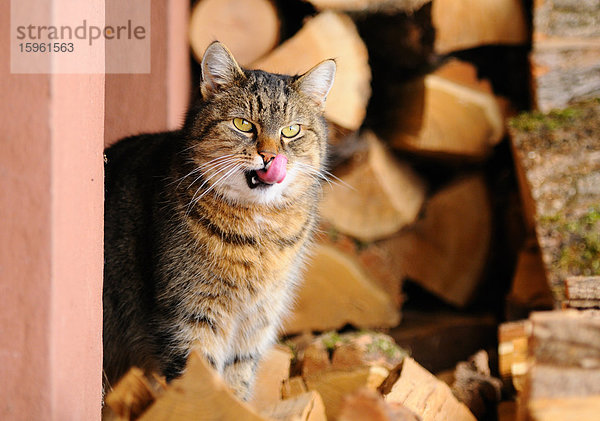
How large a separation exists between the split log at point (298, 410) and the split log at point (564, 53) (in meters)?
1.68

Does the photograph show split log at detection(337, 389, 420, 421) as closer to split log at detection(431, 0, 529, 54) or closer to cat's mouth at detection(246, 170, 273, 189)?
cat's mouth at detection(246, 170, 273, 189)

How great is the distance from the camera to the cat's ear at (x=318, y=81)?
1.89 m

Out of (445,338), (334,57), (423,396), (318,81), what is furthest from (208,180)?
(445,338)

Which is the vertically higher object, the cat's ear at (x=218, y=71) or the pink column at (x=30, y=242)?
the cat's ear at (x=218, y=71)

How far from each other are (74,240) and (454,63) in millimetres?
1963

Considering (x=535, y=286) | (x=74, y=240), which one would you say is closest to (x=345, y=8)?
(x=535, y=286)

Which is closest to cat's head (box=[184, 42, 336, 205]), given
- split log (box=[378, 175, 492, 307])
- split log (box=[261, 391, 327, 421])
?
split log (box=[261, 391, 327, 421])

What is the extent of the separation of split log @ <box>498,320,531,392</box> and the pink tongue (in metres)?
0.88

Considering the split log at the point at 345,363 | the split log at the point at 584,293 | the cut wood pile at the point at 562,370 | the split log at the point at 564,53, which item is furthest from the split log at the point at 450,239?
the cut wood pile at the point at 562,370

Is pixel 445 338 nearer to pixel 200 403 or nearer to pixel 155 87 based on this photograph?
pixel 155 87

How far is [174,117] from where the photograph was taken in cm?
247

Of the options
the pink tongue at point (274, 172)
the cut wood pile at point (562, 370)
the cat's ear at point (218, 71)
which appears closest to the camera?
the cut wood pile at point (562, 370)

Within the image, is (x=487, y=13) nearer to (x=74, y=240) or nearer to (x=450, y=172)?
(x=450, y=172)

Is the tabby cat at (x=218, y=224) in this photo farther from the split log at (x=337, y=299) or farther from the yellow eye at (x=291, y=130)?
the split log at (x=337, y=299)
